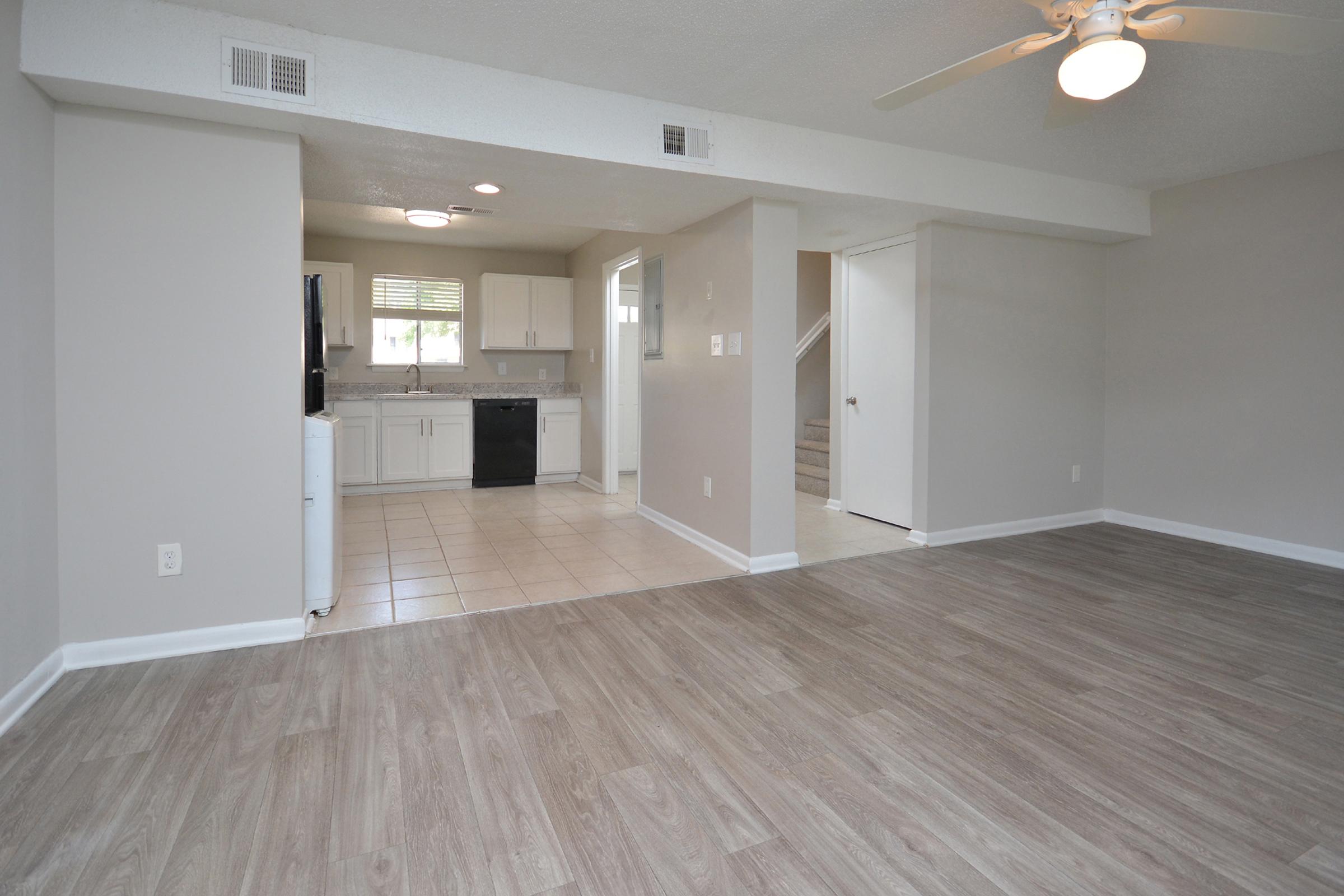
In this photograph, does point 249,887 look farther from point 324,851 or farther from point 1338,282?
A: point 1338,282

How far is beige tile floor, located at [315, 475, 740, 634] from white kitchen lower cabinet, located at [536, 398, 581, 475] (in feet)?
2.75

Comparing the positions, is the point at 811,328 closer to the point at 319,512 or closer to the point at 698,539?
the point at 698,539

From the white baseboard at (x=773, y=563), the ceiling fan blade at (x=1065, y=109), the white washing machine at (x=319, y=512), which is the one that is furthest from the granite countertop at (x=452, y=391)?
the ceiling fan blade at (x=1065, y=109)

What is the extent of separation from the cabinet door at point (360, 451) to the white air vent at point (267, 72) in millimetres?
3990

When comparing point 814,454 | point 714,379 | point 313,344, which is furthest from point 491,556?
point 814,454

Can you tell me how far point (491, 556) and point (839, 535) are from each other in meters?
2.24

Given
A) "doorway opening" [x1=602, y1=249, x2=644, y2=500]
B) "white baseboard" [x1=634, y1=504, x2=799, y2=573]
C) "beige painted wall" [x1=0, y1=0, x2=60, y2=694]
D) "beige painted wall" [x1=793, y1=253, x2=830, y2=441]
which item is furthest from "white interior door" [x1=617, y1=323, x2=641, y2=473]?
"beige painted wall" [x1=0, y1=0, x2=60, y2=694]

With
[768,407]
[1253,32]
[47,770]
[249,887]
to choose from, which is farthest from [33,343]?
[1253,32]

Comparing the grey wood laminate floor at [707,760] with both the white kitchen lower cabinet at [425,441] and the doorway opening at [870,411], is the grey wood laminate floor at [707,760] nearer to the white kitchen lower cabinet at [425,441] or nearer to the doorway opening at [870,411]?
the doorway opening at [870,411]

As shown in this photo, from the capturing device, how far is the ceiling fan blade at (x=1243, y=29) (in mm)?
1747

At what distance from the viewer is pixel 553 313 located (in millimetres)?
6977

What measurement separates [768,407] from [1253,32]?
2348 millimetres

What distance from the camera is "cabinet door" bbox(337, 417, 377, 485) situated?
607cm

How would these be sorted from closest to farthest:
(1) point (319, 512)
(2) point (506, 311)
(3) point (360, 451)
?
(1) point (319, 512) < (3) point (360, 451) < (2) point (506, 311)
